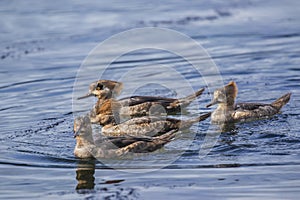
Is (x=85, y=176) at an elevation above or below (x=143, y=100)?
below

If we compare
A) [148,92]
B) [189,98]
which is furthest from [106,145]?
[148,92]

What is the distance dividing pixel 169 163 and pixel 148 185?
993mm

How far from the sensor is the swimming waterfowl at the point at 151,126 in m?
11.4

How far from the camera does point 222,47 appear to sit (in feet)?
55.8

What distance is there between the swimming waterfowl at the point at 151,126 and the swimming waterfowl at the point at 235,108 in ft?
1.99

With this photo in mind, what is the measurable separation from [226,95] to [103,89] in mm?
2259

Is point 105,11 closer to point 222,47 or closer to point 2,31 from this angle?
point 2,31

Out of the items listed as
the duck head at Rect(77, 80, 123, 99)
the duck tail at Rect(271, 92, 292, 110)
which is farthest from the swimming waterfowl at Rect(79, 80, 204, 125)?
the duck tail at Rect(271, 92, 292, 110)

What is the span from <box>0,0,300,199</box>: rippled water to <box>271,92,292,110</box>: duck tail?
168 mm

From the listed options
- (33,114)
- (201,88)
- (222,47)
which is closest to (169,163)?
(33,114)

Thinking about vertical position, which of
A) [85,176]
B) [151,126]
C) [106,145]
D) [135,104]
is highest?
[135,104]

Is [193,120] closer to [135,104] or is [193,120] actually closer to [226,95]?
[226,95]

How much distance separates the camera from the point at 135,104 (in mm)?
13141

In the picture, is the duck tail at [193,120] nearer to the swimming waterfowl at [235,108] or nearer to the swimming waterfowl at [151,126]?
the swimming waterfowl at [151,126]
